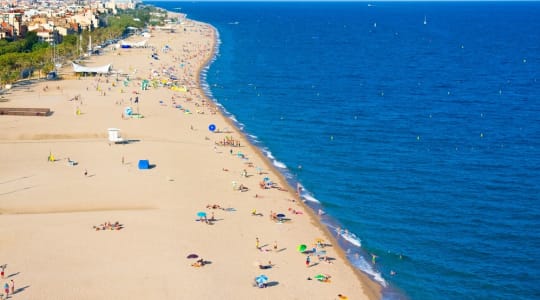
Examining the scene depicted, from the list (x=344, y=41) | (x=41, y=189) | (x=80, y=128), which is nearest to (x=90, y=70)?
(x=80, y=128)

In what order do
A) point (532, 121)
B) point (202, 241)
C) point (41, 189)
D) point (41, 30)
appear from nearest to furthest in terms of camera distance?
1. point (202, 241)
2. point (41, 189)
3. point (532, 121)
4. point (41, 30)

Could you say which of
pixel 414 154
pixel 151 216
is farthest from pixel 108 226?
pixel 414 154

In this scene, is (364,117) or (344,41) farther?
(344,41)

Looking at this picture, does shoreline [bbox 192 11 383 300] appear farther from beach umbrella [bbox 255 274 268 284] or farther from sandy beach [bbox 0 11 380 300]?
beach umbrella [bbox 255 274 268 284]

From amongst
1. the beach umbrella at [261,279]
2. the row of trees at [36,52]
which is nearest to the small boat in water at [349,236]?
the beach umbrella at [261,279]

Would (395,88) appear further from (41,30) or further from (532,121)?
(41,30)

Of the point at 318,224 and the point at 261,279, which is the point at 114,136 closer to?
the point at 318,224

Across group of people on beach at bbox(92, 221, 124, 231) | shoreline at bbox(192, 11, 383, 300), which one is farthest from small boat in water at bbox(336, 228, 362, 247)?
group of people on beach at bbox(92, 221, 124, 231)
